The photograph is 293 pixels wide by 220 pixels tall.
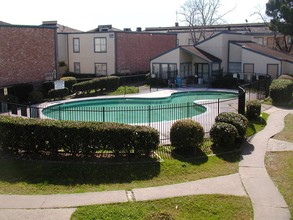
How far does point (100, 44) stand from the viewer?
136 ft

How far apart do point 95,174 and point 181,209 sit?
345cm

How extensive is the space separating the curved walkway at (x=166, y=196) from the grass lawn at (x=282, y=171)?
180 millimetres

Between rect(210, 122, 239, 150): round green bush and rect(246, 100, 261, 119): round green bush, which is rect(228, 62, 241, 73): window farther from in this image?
rect(210, 122, 239, 150): round green bush

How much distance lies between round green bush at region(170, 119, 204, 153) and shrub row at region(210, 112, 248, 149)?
783 millimetres

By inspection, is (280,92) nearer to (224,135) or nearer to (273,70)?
(273,70)

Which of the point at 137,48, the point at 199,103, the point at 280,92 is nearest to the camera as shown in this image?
the point at 280,92

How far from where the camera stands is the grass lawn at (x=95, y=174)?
10977 mm

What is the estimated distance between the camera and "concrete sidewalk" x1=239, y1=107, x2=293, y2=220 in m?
9.34

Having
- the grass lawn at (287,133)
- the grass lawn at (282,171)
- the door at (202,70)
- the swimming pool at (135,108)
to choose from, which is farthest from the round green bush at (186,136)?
the door at (202,70)

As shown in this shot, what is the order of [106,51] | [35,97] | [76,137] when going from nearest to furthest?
[76,137] < [35,97] < [106,51]

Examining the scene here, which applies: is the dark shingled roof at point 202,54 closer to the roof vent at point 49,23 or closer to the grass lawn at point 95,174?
the roof vent at point 49,23

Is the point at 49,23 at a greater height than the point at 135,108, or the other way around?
the point at 49,23

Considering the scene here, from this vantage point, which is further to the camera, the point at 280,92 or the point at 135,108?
the point at 280,92

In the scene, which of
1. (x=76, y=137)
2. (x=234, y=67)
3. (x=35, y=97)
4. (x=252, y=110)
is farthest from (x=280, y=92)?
(x=76, y=137)
